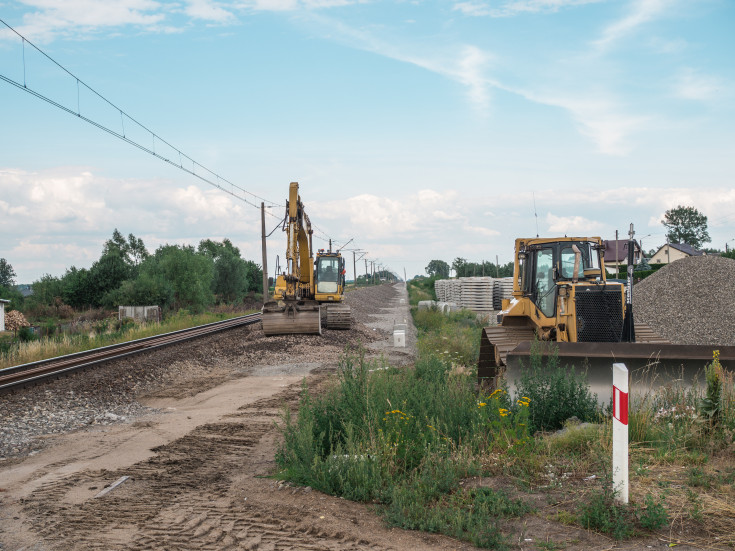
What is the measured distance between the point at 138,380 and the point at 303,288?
1213 cm

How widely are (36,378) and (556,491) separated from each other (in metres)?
11.7

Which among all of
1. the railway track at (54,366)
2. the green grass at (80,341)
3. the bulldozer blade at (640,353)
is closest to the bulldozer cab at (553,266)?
the bulldozer blade at (640,353)

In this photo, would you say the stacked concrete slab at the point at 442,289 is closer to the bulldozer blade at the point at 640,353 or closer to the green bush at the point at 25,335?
the green bush at the point at 25,335

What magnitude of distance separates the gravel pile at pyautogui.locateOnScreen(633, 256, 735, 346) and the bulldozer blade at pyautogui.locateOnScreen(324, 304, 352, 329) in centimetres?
1100

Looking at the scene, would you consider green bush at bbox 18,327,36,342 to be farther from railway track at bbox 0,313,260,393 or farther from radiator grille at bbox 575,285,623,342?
radiator grille at bbox 575,285,623,342

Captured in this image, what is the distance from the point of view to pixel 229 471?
7.41 metres

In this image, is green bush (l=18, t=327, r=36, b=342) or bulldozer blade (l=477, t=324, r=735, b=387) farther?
green bush (l=18, t=327, r=36, b=342)

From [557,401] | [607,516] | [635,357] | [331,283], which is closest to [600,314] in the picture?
[635,357]

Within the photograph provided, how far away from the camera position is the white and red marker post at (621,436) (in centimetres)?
527

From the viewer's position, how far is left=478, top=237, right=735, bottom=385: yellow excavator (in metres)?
11.0

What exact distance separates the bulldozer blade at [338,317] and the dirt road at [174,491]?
13.0 metres

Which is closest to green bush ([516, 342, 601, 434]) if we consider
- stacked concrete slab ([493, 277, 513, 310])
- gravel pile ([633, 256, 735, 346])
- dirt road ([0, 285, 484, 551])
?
dirt road ([0, 285, 484, 551])

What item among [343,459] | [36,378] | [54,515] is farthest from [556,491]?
[36,378]

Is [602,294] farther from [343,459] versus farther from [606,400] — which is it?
[343,459]
